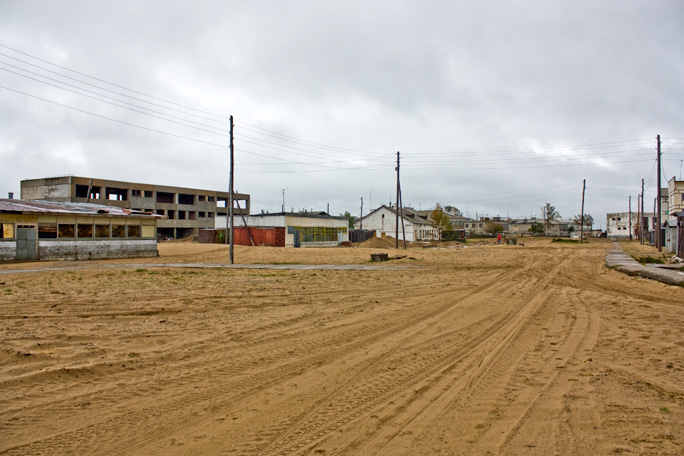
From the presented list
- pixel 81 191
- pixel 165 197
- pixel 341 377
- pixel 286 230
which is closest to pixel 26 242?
pixel 286 230

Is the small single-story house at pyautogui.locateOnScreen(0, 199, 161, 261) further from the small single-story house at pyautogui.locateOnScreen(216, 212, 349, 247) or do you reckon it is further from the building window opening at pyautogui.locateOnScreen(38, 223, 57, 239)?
the small single-story house at pyautogui.locateOnScreen(216, 212, 349, 247)

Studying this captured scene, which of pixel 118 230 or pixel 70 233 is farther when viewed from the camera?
pixel 118 230

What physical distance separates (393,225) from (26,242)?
55.8 m

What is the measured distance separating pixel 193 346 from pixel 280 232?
3828cm

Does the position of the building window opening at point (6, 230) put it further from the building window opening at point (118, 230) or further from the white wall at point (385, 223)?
the white wall at point (385, 223)

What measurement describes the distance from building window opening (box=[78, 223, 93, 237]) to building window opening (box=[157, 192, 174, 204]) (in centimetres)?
4384

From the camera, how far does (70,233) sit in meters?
28.4

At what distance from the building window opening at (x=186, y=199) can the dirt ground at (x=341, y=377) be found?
6692 centimetres

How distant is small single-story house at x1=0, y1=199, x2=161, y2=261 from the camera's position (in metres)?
26.1

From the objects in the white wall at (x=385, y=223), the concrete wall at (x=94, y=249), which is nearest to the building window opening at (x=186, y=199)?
the white wall at (x=385, y=223)

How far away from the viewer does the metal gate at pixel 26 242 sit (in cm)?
2627

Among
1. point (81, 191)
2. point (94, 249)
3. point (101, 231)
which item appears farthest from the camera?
point (81, 191)

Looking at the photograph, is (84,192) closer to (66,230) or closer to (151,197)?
(151,197)

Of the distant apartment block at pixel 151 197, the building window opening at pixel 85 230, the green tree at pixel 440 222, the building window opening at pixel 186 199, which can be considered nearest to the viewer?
the building window opening at pixel 85 230
